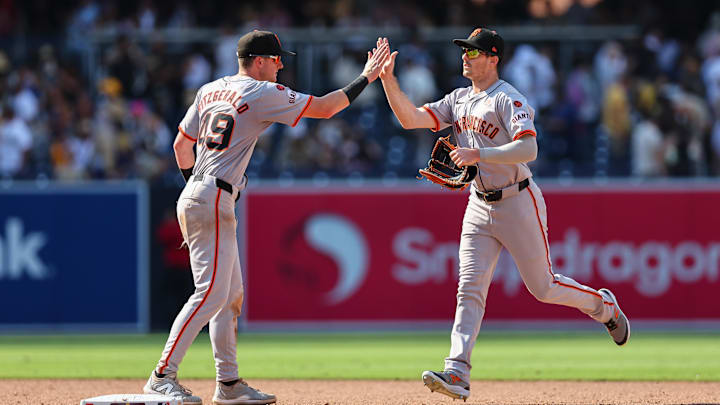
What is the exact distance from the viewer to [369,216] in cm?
1409

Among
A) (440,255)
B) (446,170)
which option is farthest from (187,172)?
(440,255)

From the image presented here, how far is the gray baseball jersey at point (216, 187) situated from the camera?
659 cm

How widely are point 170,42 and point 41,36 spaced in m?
2.16

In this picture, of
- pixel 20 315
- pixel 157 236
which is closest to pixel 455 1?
pixel 157 236

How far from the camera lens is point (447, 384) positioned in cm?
642

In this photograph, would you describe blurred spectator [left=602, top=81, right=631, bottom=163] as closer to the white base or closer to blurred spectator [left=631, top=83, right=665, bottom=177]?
blurred spectator [left=631, top=83, right=665, bottom=177]

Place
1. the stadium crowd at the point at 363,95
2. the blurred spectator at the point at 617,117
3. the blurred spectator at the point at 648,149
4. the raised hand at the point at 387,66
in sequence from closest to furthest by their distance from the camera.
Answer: the raised hand at the point at 387,66 → the blurred spectator at the point at 648,149 → the stadium crowd at the point at 363,95 → the blurred spectator at the point at 617,117

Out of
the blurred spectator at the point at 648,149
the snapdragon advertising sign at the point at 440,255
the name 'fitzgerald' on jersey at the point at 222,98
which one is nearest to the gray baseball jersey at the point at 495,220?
the name 'fitzgerald' on jersey at the point at 222,98

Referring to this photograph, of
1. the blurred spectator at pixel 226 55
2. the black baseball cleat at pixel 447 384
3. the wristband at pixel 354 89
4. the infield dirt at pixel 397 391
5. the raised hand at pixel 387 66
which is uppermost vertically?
the blurred spectator at pixel 226 55

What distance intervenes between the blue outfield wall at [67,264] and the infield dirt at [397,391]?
201 inches

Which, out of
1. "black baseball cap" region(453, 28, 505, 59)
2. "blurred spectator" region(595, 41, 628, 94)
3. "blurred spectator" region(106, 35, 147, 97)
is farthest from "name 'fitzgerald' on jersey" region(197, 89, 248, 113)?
"blurred spectator" region(595, 41, 628, 94)

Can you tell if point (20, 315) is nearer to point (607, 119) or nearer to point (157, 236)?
point (157, 236)

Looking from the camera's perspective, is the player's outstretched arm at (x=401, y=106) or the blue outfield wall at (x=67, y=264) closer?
the player's outstretched arm at (x=401, y=106)

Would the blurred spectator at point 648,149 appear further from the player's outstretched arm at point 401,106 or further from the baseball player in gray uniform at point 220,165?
the baseball player in gray uniform at point 220,165
